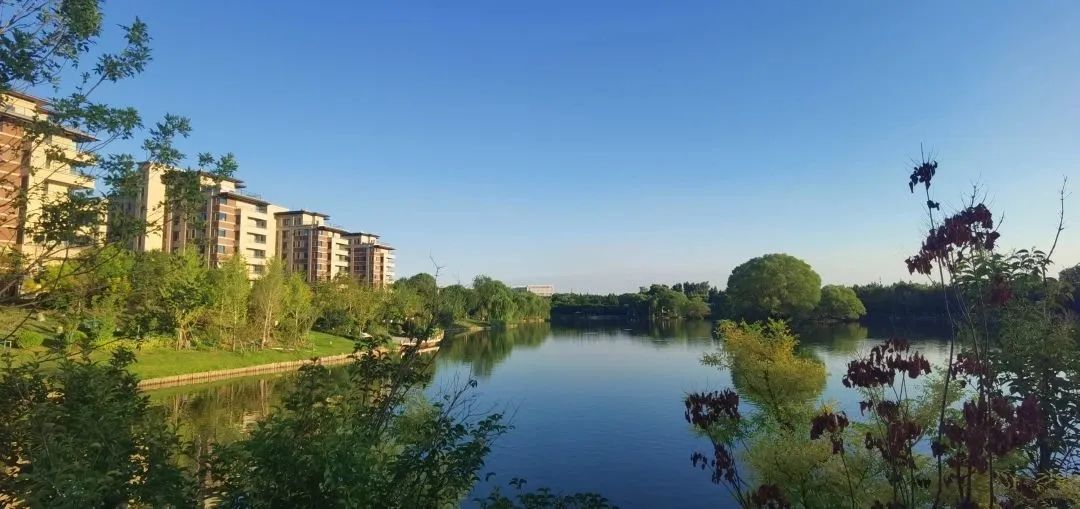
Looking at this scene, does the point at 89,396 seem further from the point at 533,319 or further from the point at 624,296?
the point at 624,296

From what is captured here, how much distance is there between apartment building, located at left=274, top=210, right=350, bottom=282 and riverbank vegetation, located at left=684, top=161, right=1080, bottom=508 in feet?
266

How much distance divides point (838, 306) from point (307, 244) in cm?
7857

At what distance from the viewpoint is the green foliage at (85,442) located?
330 cm

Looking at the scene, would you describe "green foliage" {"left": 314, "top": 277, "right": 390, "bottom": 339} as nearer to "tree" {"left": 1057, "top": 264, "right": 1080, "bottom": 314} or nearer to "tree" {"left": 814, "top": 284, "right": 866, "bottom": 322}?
"tree" {"left": 1057, "top": 264, "right": 1080, "bottom": 314}

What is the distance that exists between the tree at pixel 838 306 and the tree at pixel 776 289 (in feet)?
9.22

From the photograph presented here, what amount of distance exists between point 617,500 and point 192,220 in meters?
13.6

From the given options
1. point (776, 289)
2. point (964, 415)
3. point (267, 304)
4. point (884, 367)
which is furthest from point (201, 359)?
point (776, 289)

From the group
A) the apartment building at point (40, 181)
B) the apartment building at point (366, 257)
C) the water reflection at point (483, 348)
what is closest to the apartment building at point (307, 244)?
the apartment building at point (366, 257)

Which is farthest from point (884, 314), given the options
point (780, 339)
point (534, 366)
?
point (780, 339)

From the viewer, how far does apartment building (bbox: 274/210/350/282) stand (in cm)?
8606

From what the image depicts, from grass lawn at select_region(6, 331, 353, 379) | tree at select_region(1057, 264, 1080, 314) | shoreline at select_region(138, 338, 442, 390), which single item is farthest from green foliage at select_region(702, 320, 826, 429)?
grass lawn at select_region(6, 331, 353, 379)

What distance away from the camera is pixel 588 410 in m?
26.5

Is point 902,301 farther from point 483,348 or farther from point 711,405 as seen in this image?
point 711,405

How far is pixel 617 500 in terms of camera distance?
617 inches
